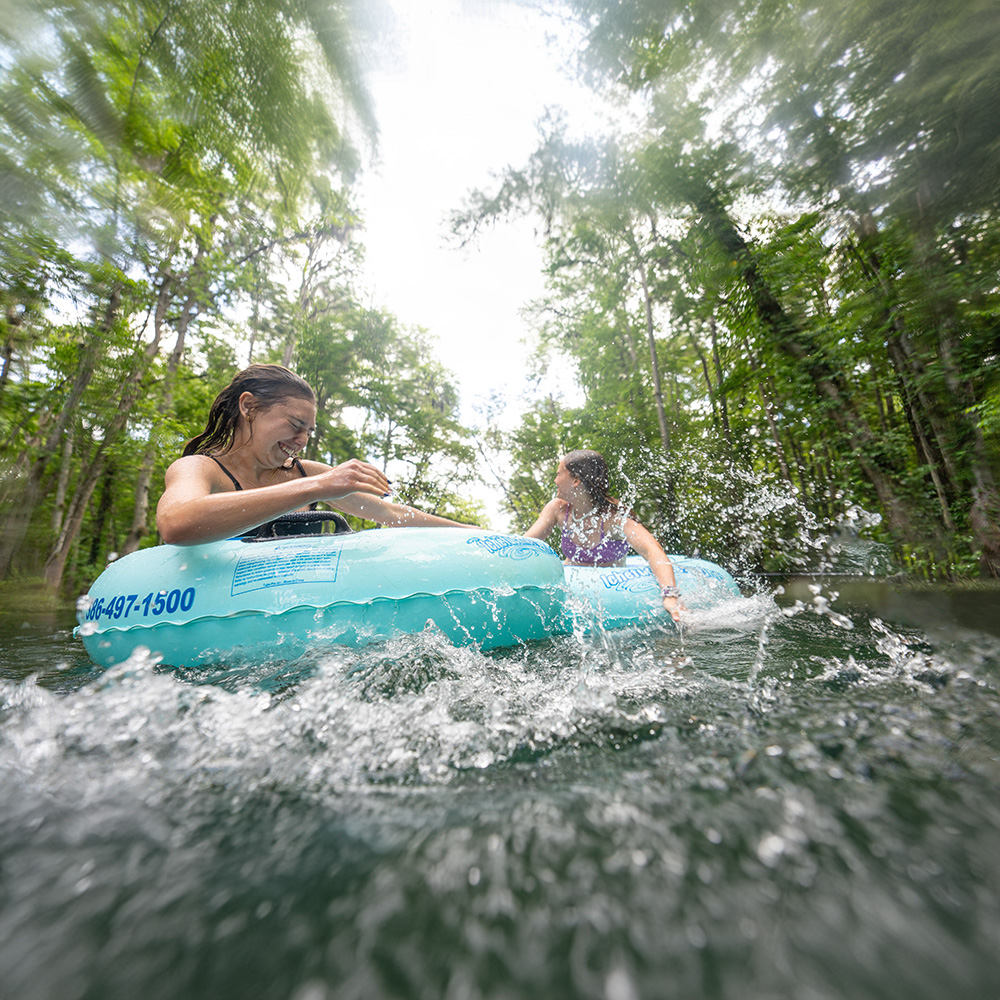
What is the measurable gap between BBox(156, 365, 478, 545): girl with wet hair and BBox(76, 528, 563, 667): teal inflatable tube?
9.2 inches

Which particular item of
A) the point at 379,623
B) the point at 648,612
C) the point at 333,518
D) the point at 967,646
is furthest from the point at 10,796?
the point at 967,646

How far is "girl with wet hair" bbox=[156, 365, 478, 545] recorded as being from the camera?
181 centimetres

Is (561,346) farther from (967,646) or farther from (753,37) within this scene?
(967,646)

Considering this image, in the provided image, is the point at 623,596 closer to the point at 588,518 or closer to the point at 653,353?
the point at 588,518

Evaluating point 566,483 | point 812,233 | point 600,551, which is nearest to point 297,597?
point 566,483

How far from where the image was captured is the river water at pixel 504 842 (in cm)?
48

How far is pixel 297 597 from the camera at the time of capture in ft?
6.55

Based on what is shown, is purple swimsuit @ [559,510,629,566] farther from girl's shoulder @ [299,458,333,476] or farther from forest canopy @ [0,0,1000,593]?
forest canopy @ [0,0,1000,593]

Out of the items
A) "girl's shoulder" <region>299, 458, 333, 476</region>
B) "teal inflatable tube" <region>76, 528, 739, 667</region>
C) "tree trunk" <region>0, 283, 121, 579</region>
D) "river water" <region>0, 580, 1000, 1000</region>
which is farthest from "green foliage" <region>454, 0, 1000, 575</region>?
"tree trunk" <region>0, 283, 121, 579</region>

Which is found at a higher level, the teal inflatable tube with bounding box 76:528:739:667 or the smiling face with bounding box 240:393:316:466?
the smiling face with bounding box 240:393:316:466

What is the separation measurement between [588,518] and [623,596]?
107 centimetres

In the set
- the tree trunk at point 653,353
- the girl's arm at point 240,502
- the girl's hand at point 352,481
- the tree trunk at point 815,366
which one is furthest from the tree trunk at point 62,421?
the tree trunk at point 653,353

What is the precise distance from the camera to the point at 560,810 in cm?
79

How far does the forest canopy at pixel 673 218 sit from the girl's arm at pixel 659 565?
128 inches
